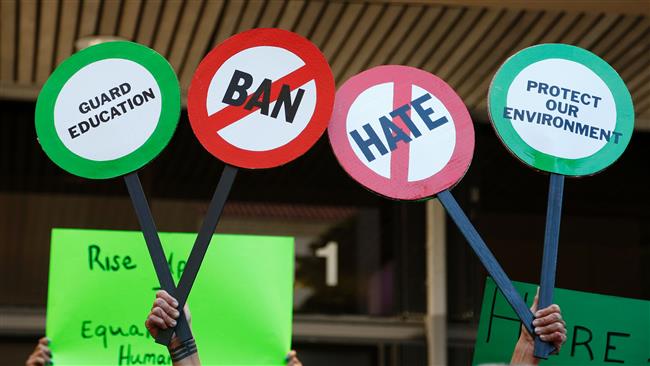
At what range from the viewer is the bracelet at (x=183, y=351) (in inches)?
94.8

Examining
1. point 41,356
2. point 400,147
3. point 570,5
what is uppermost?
point 570,5

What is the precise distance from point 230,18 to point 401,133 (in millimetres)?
2601

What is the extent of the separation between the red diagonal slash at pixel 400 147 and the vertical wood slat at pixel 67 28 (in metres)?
2.67

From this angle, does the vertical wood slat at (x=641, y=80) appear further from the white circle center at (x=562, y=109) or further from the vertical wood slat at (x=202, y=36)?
the white circle center at (x=562, y=109)

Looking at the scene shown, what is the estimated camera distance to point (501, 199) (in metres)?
6.13

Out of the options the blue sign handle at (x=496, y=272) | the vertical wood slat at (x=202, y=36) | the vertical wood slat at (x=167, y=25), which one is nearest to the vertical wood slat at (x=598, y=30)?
the vertical wood slat at (x=202, y=36)

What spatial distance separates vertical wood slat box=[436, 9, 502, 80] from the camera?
5.04 m

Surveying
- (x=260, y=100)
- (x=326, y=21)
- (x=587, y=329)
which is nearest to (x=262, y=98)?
(x=260, y=100)

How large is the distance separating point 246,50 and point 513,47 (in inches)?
120

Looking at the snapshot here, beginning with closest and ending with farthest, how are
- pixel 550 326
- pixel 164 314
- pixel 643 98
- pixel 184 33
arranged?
pixel 164 314, pixel 550 326, pixel 184 33, pixel 643 98

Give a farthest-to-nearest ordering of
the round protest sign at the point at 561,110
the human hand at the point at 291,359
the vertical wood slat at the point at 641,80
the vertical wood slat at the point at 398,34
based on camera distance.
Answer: the vertical wood slat at the point at 641,80 < the vertical wood slat at the point at 398,34 < the human hand at the point at 291,359 < the round protest sign at the point at 561,110

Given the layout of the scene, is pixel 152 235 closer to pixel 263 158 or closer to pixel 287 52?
pixel 263 158

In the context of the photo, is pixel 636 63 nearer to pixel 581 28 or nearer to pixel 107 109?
pixel 581 28

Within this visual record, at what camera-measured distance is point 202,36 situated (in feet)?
17.3
